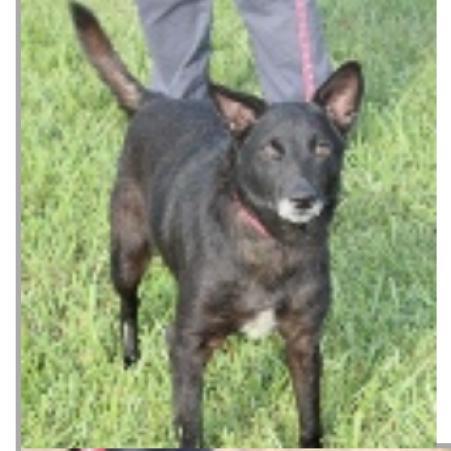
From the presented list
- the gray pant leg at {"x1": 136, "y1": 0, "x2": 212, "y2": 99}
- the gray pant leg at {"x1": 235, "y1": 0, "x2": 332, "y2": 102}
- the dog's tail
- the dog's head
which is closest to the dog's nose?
the dog's head

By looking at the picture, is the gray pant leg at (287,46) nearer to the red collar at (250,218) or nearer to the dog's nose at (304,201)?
the red collar at (250,218)

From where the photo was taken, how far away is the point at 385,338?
4.96 metres

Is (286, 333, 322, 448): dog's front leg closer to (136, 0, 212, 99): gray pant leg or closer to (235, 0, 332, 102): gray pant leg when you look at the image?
(235, 0, 332, 102): gray pant leg

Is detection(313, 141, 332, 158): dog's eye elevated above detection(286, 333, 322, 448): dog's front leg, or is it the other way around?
detection(313, 141, 332, 158): dog's eye

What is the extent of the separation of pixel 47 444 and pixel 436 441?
1227 millimetres

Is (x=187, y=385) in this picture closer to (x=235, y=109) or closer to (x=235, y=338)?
(x=235, y=338)

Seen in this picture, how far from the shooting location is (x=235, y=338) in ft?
15.8

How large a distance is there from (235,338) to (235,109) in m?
1.04

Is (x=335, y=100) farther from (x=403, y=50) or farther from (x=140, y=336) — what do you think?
(x=403, y=50)

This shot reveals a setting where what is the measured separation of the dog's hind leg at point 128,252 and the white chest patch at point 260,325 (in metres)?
0.83

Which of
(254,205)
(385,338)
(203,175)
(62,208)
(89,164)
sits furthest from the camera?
(89,164)

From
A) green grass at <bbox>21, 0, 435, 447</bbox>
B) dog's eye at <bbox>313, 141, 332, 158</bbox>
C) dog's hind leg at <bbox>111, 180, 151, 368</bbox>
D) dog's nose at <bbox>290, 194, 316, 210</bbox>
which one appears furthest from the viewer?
dog's hind leg at <bbox>111, 180, 151, 368</bbox>

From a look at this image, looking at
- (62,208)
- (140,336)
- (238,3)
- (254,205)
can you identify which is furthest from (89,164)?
(254,205)

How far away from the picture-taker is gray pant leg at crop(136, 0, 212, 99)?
639cm
